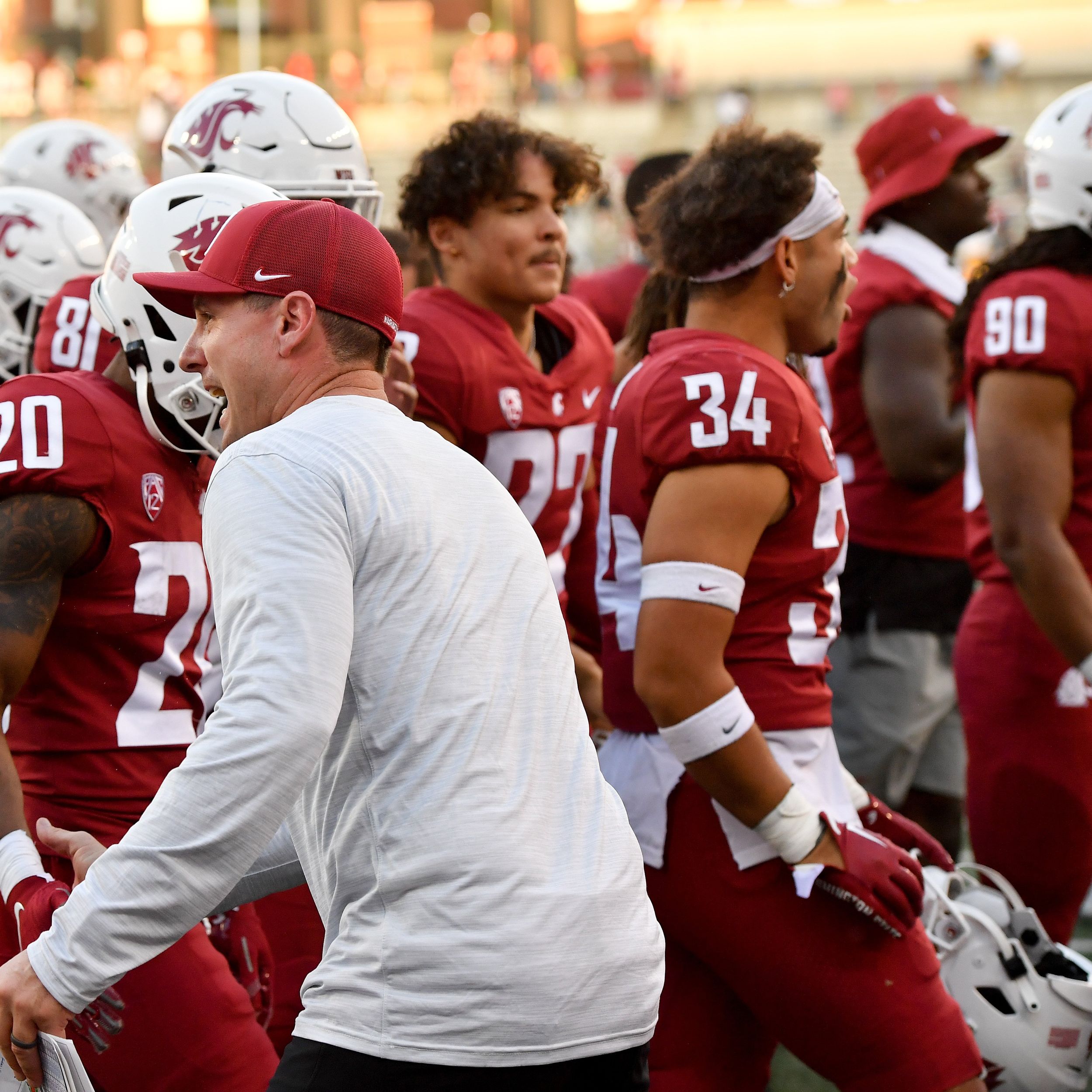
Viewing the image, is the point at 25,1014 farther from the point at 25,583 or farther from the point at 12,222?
the point at 12,222

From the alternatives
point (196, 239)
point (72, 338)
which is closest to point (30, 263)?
point (72, 338)

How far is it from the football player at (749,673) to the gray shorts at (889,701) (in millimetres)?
1607

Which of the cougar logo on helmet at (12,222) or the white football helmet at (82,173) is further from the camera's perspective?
the white football helmet at (82,173)

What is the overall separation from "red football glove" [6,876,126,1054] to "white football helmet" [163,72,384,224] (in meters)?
2.03

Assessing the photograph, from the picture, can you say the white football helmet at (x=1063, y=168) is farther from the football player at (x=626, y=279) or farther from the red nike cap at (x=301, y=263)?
the red nike cap at (x=301, y=263)

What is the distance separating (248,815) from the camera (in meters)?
1.71

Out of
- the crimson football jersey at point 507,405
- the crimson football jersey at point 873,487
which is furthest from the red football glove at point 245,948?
the crimson football jersey at point 873,487

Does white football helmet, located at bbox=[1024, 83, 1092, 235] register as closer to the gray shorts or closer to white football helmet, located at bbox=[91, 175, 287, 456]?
the gray shorts

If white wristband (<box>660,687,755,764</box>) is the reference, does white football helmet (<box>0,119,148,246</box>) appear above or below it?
above

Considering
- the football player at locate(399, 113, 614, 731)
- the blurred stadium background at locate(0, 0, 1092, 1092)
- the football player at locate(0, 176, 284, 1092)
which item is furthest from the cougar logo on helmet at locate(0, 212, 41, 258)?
the blurred stadium background at locate(0, 0, 1092, 1092)

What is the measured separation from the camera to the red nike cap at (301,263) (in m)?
1.96

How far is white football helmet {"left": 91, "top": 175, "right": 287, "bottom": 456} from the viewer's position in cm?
269

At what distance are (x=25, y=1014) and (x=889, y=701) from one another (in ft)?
10.7

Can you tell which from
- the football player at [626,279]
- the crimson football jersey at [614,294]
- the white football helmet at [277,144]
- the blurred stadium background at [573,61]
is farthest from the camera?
the blurred stadium background at [573,61]
